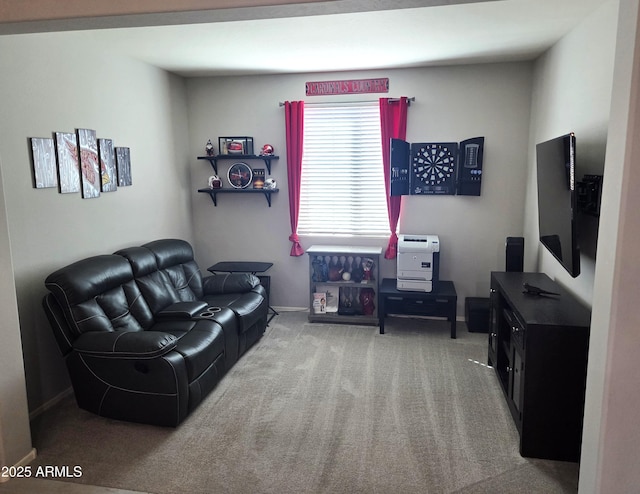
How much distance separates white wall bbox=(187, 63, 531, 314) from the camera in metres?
4.64

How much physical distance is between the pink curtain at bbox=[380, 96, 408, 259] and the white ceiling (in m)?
0.39

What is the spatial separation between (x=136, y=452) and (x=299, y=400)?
111 cm

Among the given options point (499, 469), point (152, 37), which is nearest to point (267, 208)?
point (152, 37)

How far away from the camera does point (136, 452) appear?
2.70 meters

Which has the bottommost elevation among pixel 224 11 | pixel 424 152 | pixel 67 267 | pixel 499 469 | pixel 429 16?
pixel 499 469

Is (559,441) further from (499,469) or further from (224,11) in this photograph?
(224,11)

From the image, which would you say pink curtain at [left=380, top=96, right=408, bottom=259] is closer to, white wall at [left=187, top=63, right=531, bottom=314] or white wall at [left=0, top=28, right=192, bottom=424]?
white wall at [left=187, top=63, right=531, bottom=314]

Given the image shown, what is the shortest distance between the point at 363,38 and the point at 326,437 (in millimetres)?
2951

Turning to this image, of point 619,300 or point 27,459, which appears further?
point 27,459

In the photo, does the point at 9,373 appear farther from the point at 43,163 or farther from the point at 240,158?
the point at 240,158

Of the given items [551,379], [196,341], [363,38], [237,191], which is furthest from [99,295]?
[551,379]

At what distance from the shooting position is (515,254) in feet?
13.5

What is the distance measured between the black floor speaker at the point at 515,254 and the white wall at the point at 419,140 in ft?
2.25

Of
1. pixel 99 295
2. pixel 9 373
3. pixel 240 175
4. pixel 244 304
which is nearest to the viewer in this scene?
pixel 9 373
